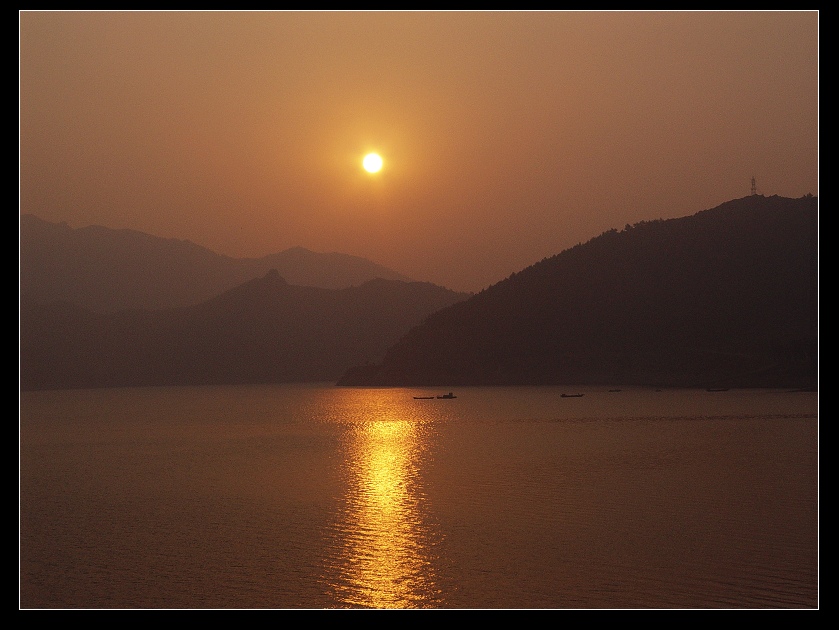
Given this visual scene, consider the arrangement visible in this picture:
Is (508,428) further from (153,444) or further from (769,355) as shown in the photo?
(769,355)

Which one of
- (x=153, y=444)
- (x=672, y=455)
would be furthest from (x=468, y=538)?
Result: (x=153, y=444)

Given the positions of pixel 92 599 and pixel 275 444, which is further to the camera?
pixel 275 444

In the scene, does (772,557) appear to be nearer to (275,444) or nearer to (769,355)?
(275,444)
